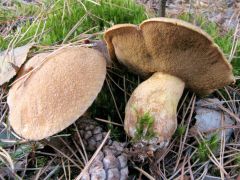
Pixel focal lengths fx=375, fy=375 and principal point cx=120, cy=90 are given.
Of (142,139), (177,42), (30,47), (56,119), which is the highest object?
(177,42)

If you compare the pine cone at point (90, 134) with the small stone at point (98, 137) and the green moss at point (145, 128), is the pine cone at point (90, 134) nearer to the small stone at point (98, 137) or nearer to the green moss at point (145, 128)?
the small stone at point (98, 137)

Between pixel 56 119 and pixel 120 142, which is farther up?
pixel 56 119

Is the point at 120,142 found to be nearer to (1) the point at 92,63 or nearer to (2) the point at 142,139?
(2) the point at 142,139

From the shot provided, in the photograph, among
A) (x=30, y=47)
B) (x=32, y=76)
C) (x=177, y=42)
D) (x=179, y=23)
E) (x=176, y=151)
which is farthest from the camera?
(x=30, y=47)

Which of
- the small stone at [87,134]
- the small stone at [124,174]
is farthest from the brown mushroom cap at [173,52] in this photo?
the small stone at [124,174]

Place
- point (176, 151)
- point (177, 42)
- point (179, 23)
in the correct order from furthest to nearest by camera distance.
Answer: point (176, 151), point (177, 42), point (179, 23)

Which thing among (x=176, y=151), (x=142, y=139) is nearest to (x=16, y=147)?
(x=142, y=139)

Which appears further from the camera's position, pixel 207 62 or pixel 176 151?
pixel 176 151
